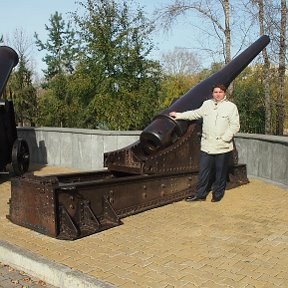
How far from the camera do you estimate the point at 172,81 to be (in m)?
25.8

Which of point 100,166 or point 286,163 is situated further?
point 100,166

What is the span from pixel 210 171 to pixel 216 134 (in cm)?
57

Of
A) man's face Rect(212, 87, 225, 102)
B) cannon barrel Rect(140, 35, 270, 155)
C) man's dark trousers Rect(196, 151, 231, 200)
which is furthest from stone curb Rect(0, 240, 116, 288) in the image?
man's face Rect(212, 87, 225, 102)

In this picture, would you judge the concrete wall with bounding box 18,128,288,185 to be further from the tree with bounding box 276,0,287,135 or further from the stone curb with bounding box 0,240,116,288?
the stone curb with bounding box 0,240,116,288

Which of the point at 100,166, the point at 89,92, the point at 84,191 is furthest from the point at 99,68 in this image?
the point at 84,191

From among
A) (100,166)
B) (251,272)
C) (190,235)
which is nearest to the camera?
(251,272)

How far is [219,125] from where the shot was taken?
573cm

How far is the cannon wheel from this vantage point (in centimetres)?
797

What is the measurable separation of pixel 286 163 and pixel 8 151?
5.07 m

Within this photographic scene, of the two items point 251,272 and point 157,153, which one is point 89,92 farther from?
point 251,272

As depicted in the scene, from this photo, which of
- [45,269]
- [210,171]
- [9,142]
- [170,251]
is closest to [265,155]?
[210,171]

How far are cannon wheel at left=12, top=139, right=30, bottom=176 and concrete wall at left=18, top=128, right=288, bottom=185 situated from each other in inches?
60.4

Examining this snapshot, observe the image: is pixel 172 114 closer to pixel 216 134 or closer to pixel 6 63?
pixel 216 134

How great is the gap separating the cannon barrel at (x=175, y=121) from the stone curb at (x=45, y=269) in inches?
98.1
